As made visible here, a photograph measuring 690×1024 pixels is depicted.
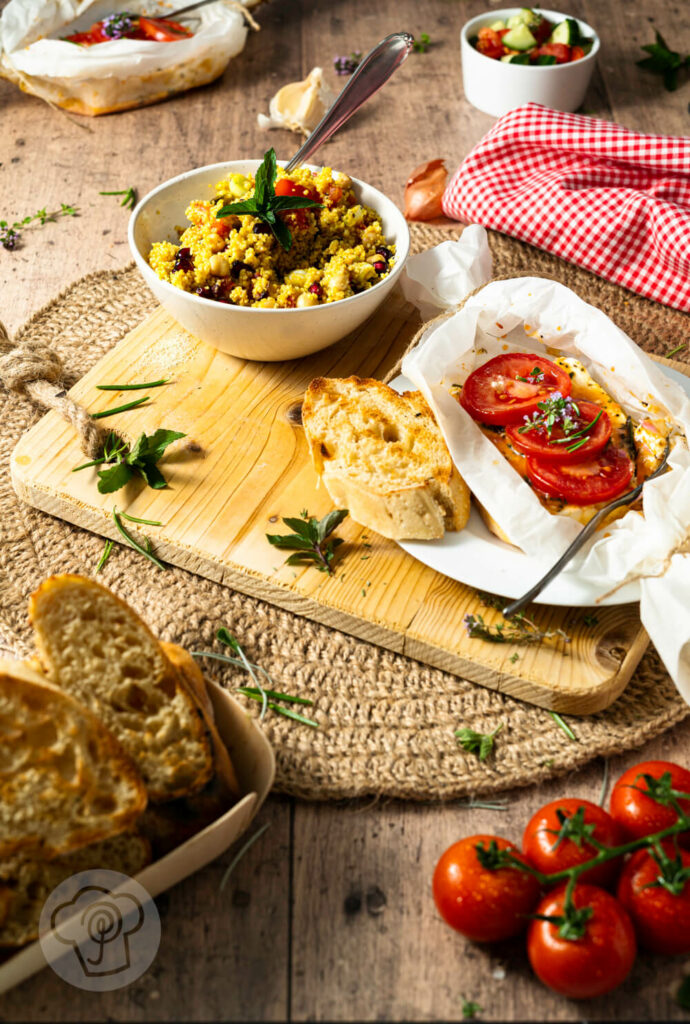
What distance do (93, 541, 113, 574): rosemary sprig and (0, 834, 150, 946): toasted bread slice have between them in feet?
2.99

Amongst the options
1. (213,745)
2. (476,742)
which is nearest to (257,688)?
(213,745)

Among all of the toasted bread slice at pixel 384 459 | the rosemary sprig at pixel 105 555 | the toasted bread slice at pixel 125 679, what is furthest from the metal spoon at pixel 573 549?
the rosemary sprig at pixel 105 555

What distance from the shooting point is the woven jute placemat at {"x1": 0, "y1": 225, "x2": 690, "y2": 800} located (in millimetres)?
2082

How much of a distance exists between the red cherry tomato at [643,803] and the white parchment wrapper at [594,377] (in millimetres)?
254

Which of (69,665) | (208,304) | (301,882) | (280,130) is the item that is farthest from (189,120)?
(301,882)

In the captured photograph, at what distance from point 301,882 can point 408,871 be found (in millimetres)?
209

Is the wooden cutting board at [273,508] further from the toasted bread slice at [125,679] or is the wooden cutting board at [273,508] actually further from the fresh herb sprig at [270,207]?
the toasted bread slice at [125,679]

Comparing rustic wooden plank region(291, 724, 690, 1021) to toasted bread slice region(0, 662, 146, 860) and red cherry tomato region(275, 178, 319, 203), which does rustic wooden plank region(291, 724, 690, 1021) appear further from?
red cherry tomato region(275, 178, 319, 203)

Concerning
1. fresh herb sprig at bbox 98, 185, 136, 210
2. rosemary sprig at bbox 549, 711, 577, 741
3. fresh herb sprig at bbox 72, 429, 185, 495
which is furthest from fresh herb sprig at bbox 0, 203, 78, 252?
rosemary sprig at bbox 549, 711, 577, 741

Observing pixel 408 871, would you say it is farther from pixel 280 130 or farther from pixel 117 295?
pixel 280 130

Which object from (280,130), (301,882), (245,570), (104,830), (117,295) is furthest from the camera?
(280,130)

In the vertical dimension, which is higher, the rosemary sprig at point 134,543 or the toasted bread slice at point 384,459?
the toasted bread slice at point 384,459

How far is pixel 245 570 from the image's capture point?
239 cm

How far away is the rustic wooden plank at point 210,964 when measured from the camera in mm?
1729
